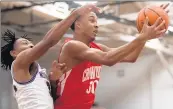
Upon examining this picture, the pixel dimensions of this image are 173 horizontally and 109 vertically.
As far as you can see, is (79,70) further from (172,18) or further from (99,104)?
(172,18)

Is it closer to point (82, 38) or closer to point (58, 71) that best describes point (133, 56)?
point (82, 38)

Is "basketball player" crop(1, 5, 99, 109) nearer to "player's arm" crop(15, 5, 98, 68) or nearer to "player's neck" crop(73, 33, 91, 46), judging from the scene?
"player's arm" crop(15, 5, 98, 68)

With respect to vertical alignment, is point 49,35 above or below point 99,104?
above

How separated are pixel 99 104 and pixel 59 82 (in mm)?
765

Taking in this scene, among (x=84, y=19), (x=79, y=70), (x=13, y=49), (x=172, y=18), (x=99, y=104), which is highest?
(x=172, y=18)

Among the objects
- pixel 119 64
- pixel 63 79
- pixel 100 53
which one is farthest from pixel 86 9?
pixel 119 64

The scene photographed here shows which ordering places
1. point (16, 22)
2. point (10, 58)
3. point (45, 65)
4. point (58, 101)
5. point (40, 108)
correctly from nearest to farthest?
point (40, 108), point (58, 101), point (10, 58), point (45, 65), point (16, 22)

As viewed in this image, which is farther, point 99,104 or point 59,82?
point 99,104

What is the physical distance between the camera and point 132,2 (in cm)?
221

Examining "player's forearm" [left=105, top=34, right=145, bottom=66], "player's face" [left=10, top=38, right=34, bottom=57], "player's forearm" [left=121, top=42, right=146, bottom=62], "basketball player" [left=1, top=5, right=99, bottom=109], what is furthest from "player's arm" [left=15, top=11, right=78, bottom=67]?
"player's forearm" [left=121, top=42, right=146, bottom=62]

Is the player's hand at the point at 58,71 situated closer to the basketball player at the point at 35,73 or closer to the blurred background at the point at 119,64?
the basketball player at the point at 35,73

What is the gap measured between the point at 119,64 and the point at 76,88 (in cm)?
86

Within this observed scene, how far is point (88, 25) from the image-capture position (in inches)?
60.8

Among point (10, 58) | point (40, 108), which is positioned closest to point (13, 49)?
point (10, 58)
